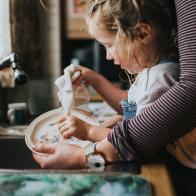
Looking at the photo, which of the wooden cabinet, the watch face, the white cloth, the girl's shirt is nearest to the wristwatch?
the watch face

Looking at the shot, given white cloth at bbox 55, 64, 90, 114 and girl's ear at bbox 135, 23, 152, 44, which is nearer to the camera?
girl's ear at bbox 135, 23, 152, 44

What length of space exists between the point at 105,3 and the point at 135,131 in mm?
286

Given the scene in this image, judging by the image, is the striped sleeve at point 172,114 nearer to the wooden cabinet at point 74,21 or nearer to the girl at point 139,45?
the girl at point 139,45

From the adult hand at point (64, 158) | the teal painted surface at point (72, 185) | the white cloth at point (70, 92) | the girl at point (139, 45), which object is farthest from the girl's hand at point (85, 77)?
the teal painted surface at point (72, 185)

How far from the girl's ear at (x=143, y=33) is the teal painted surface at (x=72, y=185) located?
29cm

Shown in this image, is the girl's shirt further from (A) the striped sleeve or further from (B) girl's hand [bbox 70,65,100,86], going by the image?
(B) girl's hand [bbox 70,65,100,86]

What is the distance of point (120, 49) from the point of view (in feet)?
3.15

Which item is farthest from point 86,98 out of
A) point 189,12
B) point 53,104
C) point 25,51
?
point 25,51

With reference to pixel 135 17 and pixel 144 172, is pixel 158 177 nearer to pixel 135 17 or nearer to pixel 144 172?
pixel 144 172

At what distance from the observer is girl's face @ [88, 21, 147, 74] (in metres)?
0.94

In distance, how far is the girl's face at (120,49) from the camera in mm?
942

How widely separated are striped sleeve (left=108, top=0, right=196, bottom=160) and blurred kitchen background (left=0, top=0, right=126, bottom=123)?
0.60 m

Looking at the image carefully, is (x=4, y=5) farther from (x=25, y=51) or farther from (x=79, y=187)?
(x=79, y=187)

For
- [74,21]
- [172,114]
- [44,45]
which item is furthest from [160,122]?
[74,21]
